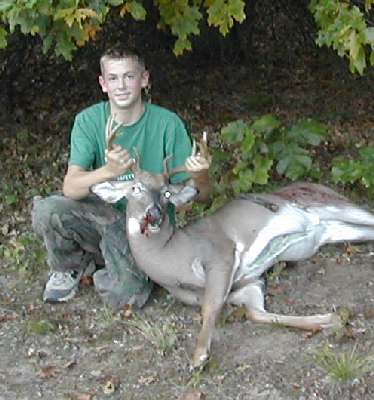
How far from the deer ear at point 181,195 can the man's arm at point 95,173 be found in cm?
26

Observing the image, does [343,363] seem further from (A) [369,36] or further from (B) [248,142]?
(B) [248,142]

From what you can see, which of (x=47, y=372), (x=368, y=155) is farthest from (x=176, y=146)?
(x=368, y=155)

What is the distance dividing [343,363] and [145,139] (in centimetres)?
156

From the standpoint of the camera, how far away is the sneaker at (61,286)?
530 cm

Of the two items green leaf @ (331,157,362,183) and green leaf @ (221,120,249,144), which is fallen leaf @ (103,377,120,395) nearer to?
green leaf @ (221,120,249,144)

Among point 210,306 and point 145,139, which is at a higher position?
point 145,139

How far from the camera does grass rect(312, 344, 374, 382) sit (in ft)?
13.9

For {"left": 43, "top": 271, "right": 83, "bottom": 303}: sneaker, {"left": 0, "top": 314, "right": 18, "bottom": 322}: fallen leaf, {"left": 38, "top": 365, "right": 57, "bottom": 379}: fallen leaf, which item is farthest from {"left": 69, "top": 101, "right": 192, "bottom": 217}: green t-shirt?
{"left": 38, "top": 365, "right": 57, "bottom": 379}: fallen leaf

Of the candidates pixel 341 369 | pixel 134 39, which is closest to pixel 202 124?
pixel 134 39

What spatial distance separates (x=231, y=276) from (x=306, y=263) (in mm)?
735

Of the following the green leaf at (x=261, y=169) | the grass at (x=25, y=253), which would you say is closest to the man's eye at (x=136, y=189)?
the grass at (x=25, y=253)

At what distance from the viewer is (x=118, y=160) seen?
458 centimetres

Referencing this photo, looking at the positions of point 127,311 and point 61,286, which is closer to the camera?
point 127,311

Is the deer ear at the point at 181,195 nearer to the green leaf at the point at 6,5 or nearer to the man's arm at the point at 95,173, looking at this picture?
the man's arm at the point at 95,173
